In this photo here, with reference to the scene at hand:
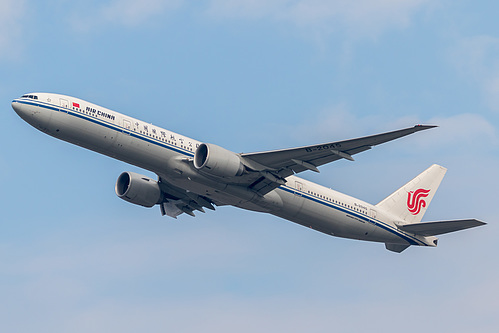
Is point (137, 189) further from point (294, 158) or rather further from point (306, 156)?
point (306, 156)

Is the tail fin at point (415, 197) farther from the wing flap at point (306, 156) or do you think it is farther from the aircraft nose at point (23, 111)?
the aircraft nose at point (23, 111)

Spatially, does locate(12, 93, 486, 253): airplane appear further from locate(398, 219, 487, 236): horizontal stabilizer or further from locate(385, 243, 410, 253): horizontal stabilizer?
locate(385, 243, 410, 253): horizontal stabilizer

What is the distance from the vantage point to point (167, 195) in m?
53.5

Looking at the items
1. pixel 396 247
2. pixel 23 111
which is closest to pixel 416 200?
pixel 396 247

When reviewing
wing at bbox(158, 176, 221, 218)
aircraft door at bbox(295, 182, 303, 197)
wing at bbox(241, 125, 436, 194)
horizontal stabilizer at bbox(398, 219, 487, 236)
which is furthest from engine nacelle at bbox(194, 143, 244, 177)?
horizontal stabilizer at bbox(398, 219, 487, 236)

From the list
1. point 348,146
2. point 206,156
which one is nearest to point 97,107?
point 206,156

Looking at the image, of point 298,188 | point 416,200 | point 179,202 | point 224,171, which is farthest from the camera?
point 416,200

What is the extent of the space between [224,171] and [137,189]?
10.3 metres

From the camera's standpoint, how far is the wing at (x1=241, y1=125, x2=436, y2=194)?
140 ft

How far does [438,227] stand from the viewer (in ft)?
170

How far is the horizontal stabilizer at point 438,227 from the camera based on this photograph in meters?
48.8

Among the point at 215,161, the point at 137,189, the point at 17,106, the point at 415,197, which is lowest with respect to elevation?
the point at 215,161

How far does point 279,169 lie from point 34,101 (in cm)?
1520

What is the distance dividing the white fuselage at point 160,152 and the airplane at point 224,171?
0.06m
